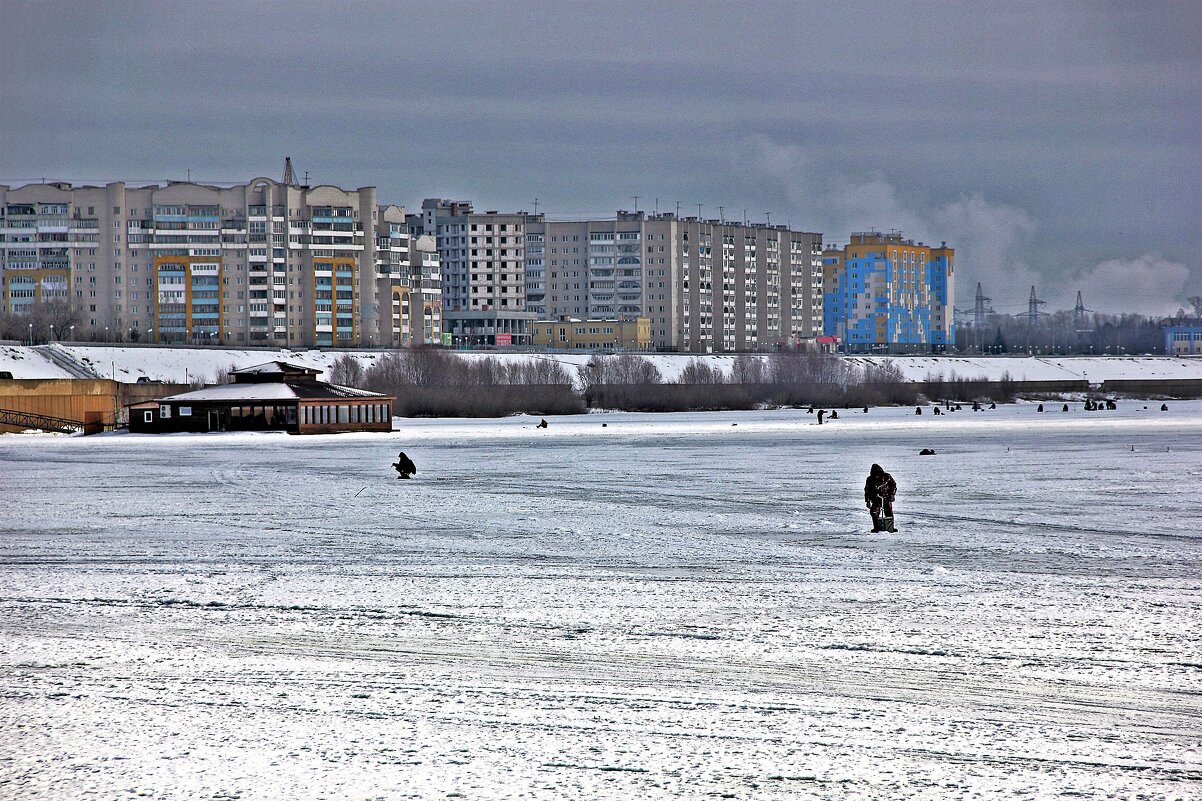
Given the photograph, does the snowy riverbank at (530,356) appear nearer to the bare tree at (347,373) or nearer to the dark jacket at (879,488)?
the bare tree at (347,373)

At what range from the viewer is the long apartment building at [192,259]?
136375mm

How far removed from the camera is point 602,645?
44.4 feet

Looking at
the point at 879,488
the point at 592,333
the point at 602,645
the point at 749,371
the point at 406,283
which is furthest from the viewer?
the point at 592,333

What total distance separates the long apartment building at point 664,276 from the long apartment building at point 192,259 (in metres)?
46.9

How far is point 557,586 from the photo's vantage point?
17.1m

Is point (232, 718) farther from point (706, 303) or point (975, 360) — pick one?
point (706, 303)

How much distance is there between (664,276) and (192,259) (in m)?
66.0

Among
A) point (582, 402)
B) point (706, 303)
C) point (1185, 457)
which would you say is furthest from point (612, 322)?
point (1185, 457)

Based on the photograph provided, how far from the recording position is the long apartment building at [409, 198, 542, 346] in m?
176

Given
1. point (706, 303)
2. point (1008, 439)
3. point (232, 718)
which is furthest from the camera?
point (706, 303)

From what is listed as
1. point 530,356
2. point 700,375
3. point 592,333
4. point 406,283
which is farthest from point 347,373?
point 592,333

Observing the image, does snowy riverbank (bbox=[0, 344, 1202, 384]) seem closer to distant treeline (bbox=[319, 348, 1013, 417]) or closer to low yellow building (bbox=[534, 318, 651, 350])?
distant treeline (bbox=[319, 348, 1013, 417])

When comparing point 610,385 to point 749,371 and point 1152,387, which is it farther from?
point 1152,387

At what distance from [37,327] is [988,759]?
361ft
